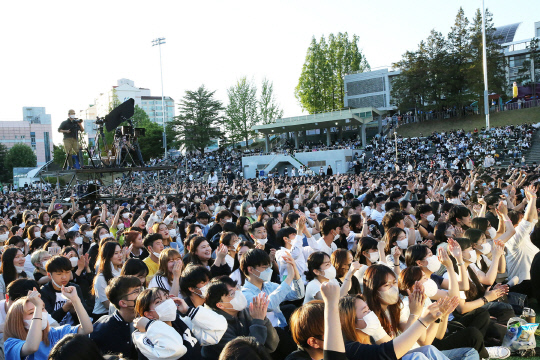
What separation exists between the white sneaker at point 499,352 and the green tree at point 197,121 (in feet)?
189

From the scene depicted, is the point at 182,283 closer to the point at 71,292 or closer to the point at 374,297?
the point at 71,292

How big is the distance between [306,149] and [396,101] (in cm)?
1392

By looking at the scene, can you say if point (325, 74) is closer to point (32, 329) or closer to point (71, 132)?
point (71, 132)

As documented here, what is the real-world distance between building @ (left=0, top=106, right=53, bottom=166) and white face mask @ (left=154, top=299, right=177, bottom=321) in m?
107

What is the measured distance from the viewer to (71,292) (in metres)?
3.64

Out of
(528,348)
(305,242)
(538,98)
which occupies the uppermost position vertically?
(538,98)

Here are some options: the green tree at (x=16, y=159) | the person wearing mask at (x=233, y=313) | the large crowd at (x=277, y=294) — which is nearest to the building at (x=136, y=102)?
the green tree at (x=16, y=159)

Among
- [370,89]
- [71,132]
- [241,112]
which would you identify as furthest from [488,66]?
[71,132]

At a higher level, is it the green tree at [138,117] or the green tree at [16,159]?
the green tree at [138,117]

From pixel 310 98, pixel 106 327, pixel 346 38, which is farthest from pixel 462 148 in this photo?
pixel 106 327

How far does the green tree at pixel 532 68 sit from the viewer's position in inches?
2016

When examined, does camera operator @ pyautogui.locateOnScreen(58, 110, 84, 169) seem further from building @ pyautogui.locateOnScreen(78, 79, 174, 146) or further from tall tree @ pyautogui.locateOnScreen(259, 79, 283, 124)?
building @ pyautogui.locateOnScreen(78, 79, 174, 146)

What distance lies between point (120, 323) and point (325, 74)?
60294 mm

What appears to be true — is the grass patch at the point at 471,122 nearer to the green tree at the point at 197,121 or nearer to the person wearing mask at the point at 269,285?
the green tree at the point at 197,121
